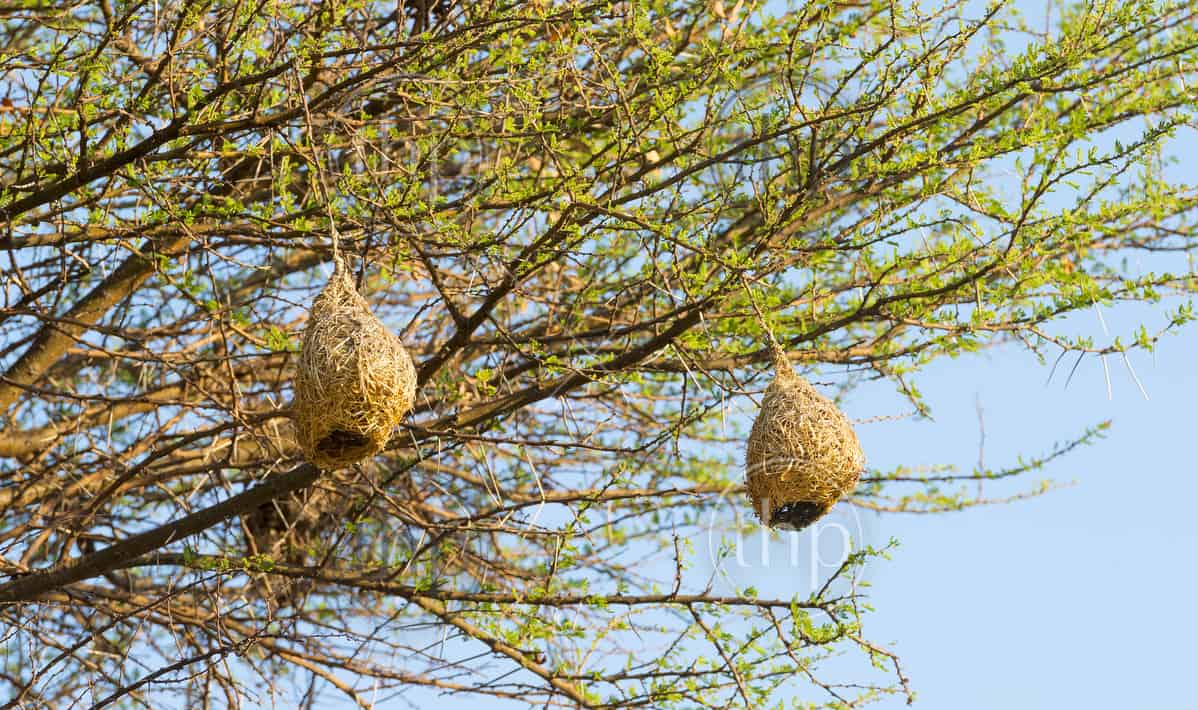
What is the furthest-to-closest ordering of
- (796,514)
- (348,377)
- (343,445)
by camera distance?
(796,514), (343,445), (348,377)

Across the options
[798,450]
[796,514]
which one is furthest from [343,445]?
[796,514]

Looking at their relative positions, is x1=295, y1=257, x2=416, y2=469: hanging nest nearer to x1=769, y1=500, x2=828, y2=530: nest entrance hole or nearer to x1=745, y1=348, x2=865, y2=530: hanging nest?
x1=745, y1=348, x2=865, y2=530: hanging nest

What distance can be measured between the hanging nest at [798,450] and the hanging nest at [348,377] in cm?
91

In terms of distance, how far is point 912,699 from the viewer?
3840 millimetres

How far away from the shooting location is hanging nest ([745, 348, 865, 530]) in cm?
376

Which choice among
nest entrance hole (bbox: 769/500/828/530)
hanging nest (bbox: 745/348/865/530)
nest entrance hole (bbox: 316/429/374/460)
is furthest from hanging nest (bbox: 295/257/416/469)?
nest entrance hole (bbox: 769/500/828/530)

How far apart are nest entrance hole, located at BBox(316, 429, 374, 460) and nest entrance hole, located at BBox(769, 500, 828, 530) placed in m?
1.08

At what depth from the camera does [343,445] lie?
3.66 meters

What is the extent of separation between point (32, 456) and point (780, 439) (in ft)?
9.20

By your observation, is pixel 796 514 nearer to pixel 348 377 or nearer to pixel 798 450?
pixel 798 450

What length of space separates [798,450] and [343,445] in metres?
1.12

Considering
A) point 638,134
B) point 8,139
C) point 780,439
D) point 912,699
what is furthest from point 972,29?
point 8,139

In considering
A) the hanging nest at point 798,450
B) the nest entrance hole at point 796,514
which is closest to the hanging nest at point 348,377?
the hanging nest at point 798,450

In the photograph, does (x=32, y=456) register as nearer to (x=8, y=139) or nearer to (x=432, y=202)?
(x=8, y=139)
